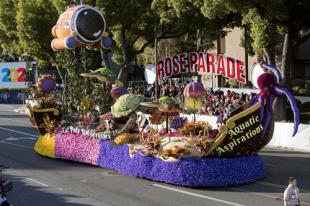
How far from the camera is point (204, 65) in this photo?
2612 centimetres

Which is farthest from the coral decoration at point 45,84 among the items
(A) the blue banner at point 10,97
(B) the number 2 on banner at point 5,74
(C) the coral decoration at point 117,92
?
(B) the number 2 on banner at point 5,74

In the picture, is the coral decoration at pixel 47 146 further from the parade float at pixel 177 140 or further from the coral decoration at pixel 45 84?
the coral decoration at pixel 45 84

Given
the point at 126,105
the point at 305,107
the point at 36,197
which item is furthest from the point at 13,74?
the point at 36,197

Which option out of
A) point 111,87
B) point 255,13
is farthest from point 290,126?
point 111,87

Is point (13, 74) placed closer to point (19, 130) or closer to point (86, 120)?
point (19, 130)

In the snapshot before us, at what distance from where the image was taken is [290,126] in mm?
22281

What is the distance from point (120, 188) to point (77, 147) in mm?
4527

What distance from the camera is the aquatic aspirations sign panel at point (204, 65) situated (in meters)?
23.8

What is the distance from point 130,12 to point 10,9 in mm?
19422

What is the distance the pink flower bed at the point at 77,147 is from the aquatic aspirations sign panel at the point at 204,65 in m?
8.12

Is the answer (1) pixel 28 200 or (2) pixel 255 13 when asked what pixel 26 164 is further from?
(2) pixel 255 13

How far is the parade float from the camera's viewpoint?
1502cm

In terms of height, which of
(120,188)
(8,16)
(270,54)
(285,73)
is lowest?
(120,188)

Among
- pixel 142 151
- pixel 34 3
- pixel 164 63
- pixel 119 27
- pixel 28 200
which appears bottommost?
pixel 28 200
